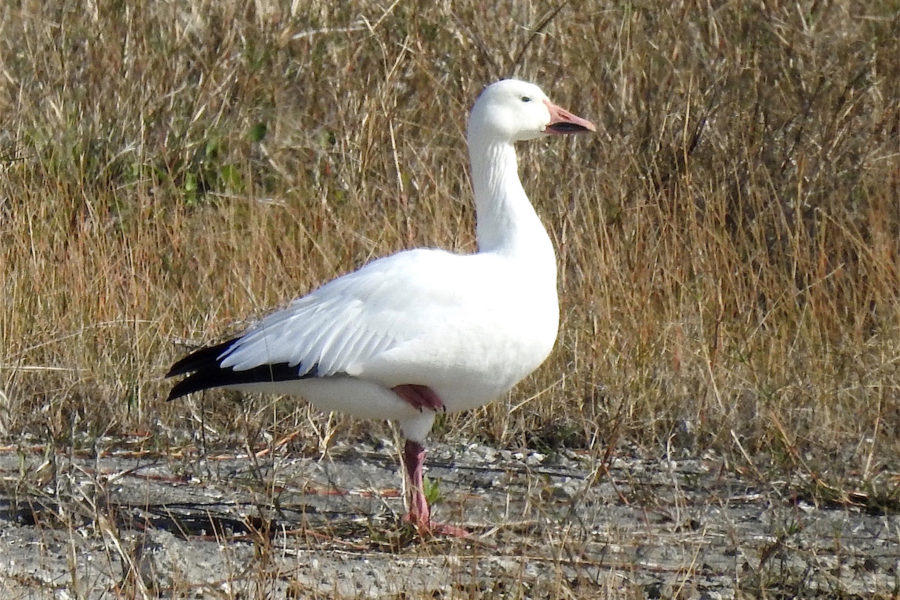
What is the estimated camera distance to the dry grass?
5.66 metres

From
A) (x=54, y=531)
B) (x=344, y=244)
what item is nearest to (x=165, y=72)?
(x=344, y=244)

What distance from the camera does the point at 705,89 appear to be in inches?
308

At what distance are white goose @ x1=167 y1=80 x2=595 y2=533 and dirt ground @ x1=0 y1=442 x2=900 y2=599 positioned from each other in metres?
0.29

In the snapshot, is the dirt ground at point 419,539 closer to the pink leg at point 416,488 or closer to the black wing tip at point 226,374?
the pink leg at point 416,488

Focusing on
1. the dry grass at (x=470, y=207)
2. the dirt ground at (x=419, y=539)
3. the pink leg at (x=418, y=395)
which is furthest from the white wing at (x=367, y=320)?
the dry grass at (x=470, y=207)

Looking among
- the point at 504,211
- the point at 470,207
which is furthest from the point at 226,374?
the point at 470,207

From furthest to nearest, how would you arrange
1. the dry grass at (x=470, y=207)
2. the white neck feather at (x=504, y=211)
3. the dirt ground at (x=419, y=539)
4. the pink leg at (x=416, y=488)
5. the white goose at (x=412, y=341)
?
the dry grass at (x=470, y=207) < the white neck feather at (x=504, y=211) < the pink leg at (x=416, y=488) < the white goose at (x=412, y=341) < the dirt ground at (x=419, y=539)

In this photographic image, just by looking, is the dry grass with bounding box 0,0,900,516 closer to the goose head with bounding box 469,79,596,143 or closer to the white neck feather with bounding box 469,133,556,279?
the white neck feather with bounding box 469,133,556,279

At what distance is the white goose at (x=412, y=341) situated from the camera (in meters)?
4.39

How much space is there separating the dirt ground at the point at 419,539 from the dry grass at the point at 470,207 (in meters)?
0.20

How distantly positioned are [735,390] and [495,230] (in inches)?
56.5

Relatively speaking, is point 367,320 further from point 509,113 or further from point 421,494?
point 509,113

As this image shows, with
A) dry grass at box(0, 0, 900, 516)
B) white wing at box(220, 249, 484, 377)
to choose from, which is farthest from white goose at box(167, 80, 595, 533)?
dry grass at box(0, 0, 900, 516)

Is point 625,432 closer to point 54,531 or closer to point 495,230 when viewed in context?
point 495,230
